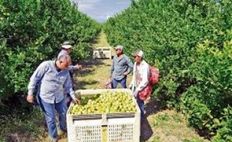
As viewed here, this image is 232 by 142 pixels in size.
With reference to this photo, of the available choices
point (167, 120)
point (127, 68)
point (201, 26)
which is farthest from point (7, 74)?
point (201, 26)

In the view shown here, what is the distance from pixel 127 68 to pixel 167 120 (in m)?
1.74

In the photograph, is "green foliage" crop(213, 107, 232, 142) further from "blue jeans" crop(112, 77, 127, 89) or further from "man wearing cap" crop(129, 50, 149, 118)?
"blue jeans" crop(112, 77, 127, 89)

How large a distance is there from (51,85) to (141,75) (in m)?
2.28

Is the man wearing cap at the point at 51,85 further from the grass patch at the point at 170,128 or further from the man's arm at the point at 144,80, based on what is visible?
the grass patch at the point at 170,128

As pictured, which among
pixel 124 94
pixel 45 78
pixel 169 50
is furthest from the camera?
pixel 169 50

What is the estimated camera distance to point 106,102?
772 centimetres

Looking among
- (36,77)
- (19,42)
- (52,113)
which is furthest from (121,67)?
(36,77)

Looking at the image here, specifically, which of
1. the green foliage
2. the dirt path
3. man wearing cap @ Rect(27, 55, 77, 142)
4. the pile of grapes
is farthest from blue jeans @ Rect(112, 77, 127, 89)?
the green foliage

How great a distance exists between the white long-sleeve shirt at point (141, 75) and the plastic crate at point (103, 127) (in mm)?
1643

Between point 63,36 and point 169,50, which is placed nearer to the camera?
point 169,50

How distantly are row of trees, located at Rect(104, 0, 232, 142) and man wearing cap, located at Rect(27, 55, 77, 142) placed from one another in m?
2.67

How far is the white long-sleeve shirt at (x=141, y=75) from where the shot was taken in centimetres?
866

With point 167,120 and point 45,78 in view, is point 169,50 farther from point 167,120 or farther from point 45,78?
point 45,78

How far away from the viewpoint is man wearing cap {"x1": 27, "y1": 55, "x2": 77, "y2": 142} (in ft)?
24.0
